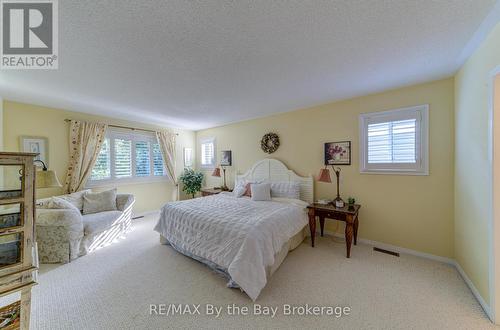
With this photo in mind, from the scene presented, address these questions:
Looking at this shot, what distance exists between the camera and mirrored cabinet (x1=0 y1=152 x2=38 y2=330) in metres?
1.00

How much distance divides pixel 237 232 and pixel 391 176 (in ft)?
8.34

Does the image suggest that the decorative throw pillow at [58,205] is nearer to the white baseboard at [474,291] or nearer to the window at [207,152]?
the window at [207,152]

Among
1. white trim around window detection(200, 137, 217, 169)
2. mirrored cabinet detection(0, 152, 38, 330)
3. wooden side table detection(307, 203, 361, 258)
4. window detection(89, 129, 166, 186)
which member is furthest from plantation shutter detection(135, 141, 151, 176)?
wooden side table detection(307, 203, 361, 258)

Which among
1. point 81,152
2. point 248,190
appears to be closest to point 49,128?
point 81,152

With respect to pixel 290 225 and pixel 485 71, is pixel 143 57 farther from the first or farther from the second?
pixel 485 71

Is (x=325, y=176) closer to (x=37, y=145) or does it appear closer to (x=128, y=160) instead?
(x=128, y=160)

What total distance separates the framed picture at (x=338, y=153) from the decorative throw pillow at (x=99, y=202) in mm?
4247

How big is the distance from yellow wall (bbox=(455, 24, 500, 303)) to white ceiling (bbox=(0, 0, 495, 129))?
0.79 ft

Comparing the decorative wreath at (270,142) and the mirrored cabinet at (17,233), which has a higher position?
the decorative wreath at (270,142)

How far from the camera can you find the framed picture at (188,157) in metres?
5.69

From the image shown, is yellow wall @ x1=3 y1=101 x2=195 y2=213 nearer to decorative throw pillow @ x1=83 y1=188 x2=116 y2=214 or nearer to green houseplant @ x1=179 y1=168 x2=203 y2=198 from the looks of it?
decorative throw pillow @ x1=83 y1=188 x2=116 y2=214

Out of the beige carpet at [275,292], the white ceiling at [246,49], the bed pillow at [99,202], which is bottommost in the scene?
the beige carpet at [275,292]

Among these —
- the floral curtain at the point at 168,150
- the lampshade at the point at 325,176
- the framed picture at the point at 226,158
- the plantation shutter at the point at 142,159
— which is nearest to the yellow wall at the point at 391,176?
the lampshade at the point at 325,176

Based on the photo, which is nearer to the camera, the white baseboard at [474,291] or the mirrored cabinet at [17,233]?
the mirrored cabinet at [17,233]
